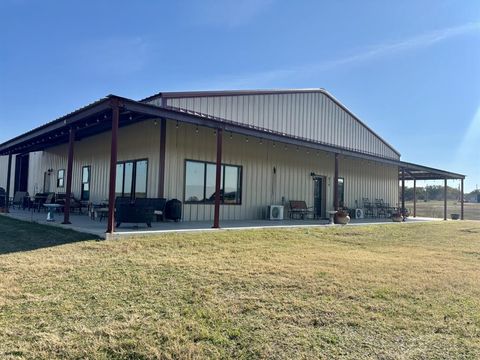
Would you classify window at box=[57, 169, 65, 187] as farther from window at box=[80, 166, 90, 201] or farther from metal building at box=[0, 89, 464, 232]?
window at box=[80, 166, 90, 201]

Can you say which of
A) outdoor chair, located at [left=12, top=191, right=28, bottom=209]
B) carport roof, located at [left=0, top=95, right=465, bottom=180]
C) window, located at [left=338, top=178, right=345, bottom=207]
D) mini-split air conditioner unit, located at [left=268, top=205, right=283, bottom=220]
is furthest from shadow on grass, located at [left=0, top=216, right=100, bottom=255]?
window, located at [left=338, top=178, right=345, bottom=207]

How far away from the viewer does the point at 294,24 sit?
12.2m

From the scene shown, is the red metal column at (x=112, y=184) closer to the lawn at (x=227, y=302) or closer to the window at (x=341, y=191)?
the lawn at (x=227, y=302)

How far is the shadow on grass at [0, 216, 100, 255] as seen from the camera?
269 inches

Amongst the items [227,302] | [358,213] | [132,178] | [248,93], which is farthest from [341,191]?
[227,302]

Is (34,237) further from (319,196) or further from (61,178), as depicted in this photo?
(319,196)

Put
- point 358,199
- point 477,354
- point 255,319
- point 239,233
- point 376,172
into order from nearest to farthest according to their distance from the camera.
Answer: point 477,354
point 255,319
point 239,233
point 358,199
point 376,172

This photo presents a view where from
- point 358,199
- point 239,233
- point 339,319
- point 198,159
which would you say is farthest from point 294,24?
point 339,319

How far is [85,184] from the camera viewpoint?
1538cm

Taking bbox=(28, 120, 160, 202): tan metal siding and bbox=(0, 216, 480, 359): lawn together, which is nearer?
bbox=(0, 216, 480, 359): lawn

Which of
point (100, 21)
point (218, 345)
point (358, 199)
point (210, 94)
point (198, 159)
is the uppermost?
point (100, 21)

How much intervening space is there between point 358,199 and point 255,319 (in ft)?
51.1

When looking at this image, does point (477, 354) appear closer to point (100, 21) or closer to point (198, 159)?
point (198, 159)

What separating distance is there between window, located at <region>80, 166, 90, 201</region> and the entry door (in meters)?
9.50
